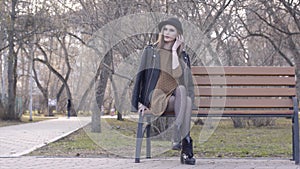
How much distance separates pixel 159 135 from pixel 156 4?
97.9 inches

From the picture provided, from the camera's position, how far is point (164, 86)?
17.6 feet

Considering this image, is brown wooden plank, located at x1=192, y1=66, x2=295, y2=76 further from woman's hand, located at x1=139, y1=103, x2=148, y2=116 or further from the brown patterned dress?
woman's hand, located at x1=139, y1=103, x2=148, y2=116

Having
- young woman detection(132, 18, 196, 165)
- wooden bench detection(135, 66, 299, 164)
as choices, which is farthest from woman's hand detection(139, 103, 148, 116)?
wooden bench detection(135, 66, 299, 164)

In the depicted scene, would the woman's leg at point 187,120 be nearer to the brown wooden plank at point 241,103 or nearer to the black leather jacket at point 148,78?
the black leather jacket at point 148,78

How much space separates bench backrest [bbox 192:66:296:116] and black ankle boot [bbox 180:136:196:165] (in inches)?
24.9

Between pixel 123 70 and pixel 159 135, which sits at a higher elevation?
pixel 123 70

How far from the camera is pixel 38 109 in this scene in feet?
159

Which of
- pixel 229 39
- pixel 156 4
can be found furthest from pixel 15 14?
pixel 156 4

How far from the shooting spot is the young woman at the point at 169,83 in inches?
207

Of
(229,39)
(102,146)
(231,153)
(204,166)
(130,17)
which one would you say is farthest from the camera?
(229,39)

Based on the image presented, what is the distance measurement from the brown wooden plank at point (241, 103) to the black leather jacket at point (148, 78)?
453 millimetres

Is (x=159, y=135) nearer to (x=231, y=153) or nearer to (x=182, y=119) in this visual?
(x=231, y=153)

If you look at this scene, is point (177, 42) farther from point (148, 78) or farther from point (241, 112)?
point (241, 112)

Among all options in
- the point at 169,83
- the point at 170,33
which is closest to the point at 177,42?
the point at 170,33
